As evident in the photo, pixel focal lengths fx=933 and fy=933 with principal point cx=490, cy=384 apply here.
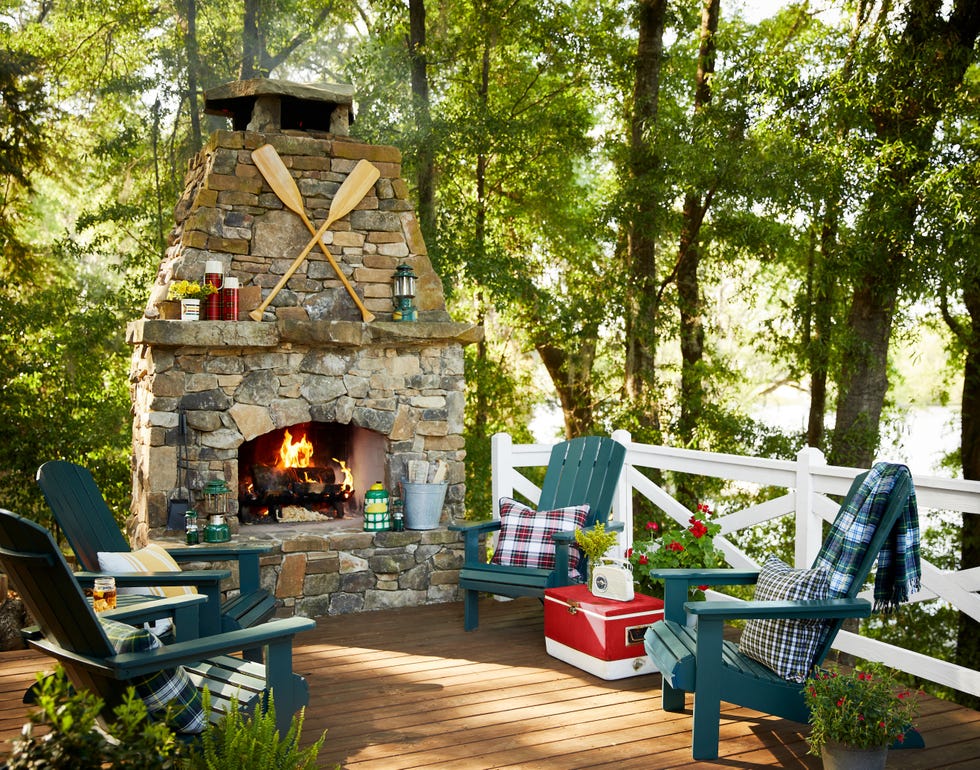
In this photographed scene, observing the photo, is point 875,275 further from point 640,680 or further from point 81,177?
point 81,177

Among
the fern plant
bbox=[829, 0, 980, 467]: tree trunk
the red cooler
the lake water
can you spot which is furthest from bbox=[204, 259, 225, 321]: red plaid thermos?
bbox=[829, 0, 980, 467]: tree trunk

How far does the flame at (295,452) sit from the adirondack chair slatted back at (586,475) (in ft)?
5.25

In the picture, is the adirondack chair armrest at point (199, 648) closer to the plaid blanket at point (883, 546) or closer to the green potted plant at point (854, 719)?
the green potted plant at point (854, 719)

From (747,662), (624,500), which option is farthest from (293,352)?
(747,662)

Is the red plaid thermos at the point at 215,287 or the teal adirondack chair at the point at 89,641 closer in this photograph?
the teal adirondack chair at the point at 89,641

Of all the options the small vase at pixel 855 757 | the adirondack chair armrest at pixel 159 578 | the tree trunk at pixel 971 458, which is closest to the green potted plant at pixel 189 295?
the adirondack chair armrest at pixel 159 578

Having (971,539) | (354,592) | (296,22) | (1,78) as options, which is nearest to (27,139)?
(1,78)

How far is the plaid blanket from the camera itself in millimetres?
3035

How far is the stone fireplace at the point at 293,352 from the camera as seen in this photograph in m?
5.09

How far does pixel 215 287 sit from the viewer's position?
16.8 feet

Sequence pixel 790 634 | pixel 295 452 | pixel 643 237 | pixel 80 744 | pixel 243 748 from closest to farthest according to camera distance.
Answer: pixel 80 744 < pixel 243 748 < pixel 790 634 < pixel 295 452 < pixel 643 237

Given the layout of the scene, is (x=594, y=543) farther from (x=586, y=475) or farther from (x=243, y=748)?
(x=243, y=748)

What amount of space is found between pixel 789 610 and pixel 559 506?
2.20 m

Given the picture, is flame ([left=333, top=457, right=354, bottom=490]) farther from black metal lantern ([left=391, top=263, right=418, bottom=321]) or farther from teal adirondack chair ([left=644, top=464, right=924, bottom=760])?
teal adirondack chair ([left=644, top=464, right=924, bottom=760])
